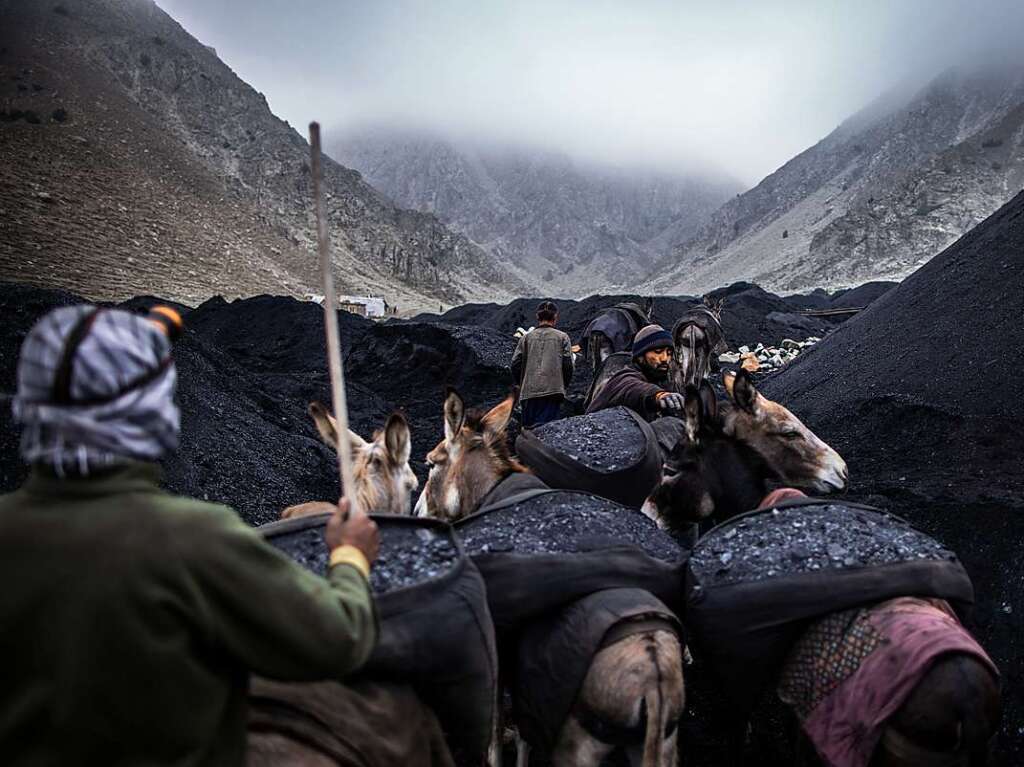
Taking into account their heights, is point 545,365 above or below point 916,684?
above

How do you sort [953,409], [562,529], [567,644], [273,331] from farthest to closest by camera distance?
1. [273,331]
2. [953,409]
3. [562,529]
4. [567,644]

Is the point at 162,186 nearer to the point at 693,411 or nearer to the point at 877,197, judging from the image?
the point at 693,411

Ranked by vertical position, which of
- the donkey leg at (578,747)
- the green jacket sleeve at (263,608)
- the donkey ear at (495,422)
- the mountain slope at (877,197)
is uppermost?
the mountain slope at (877,197)

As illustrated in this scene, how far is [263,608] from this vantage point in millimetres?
1332

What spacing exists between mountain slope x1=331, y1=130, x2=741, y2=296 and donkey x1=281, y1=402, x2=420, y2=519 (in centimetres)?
12382

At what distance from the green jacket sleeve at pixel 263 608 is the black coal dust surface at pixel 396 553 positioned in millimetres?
628

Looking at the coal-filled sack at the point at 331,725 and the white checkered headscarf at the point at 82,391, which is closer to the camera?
the white checkered headscarf at the point at 82,391

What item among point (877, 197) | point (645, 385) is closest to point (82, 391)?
point (645, 385)

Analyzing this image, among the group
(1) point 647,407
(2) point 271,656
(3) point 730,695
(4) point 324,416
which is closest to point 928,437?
(1) point 647,407

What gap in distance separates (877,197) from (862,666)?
69017mm

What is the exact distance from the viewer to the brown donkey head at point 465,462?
12.7 ft

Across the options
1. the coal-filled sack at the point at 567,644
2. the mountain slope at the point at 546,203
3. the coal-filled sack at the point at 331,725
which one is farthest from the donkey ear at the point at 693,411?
the mountain slope at the point at 546,203

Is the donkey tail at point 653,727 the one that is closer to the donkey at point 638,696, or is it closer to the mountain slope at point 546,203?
the donkey at point 638,696

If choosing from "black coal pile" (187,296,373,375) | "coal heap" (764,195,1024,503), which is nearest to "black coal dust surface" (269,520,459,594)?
"coal heap" (764,195,1024,503)
